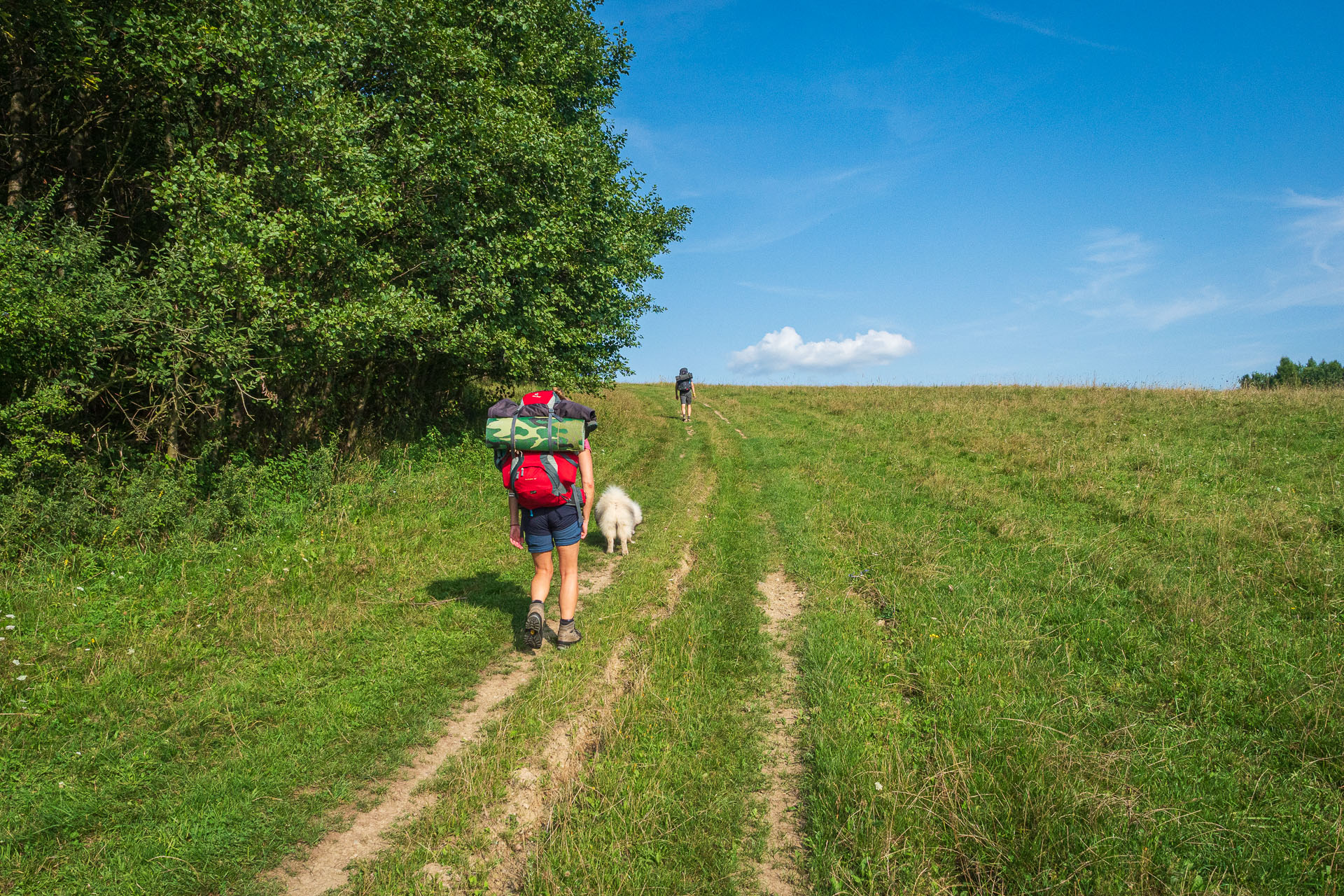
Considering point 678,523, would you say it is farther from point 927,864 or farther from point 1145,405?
point 1145,405

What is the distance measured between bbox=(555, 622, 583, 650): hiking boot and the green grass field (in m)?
0.18

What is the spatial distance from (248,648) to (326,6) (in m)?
11.2

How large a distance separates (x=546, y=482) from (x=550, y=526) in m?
0.58

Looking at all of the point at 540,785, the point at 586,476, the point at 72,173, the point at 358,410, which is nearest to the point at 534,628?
the point at 586,476

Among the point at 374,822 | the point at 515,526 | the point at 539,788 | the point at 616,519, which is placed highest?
the point at 515,526

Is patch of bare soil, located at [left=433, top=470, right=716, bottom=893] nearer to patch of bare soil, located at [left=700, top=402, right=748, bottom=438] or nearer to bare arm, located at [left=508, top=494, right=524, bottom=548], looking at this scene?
bare arm, located at [left=508, top=494, right=524, bottom=548]

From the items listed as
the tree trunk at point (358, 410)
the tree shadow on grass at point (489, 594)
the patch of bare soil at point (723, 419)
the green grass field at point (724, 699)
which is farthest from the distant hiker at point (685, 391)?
the tree shadow on grass at point (489, 594)

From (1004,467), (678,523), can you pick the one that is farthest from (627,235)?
(1004,467)

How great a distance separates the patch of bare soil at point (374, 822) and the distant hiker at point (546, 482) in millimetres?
1241

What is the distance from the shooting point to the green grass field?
364cm

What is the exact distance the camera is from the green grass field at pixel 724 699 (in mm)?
3639

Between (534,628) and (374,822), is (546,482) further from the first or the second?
(374,822)

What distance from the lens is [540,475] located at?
19.6ft

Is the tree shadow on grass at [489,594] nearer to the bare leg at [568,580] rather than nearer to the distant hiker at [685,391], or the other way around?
the bare leg at [568,580]
